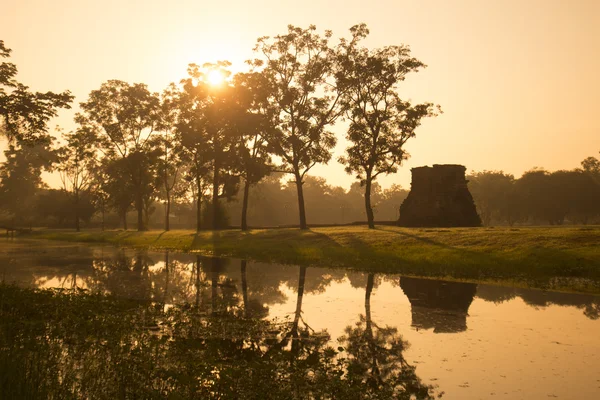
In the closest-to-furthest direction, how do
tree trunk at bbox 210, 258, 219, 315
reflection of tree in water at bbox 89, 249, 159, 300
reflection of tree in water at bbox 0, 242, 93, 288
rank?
tree trunk at bbox 210, 258, 219, 315
reflection of tree in water at bbox 89, 249, 159, 300
reflection of tree in water at bbox 0, 242, 93, 288

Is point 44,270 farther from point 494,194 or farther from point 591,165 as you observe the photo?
point 591,165

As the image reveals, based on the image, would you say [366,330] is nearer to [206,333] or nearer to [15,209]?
[206,333]

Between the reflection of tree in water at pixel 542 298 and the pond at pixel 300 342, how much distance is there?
8 centimetres

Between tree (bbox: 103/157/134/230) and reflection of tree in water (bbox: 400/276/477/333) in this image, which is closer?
reflection of tree in water (bbox: 400/276/477/333)

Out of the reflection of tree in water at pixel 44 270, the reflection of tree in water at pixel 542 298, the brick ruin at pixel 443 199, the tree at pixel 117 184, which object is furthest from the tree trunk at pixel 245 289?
the tree at pixel 117 184

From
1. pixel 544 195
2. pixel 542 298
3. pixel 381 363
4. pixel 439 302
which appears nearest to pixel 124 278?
pixel 439 302

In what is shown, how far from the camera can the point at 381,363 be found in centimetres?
1219

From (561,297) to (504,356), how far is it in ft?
34.7

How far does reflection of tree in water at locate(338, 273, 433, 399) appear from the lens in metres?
10.2

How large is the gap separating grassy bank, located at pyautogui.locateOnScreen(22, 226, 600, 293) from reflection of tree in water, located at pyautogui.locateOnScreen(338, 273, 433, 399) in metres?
13.2

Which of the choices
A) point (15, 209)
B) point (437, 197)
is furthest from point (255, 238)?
point (15, 209)

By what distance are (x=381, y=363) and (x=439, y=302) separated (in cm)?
949

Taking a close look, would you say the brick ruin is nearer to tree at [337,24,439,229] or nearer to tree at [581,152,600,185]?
tree at [337,24,439,229]

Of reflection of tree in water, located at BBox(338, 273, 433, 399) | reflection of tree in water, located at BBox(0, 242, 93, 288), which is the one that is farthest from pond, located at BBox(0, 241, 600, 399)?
reflection of tree in water, located at BBox(0, 242, 93, 288)
